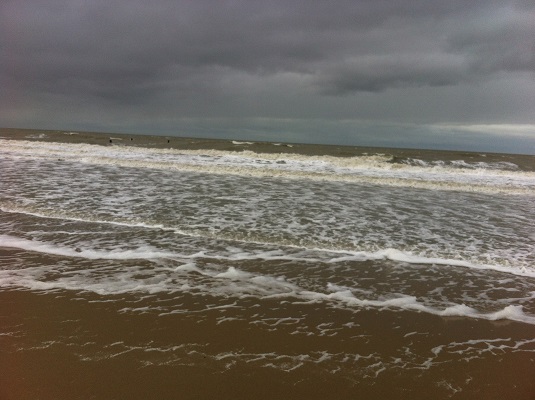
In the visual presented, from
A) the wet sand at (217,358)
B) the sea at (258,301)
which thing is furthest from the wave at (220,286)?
the wet sand at (217,358)

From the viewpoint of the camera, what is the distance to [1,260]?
643 centimetres

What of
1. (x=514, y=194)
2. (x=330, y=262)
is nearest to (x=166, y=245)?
(x=330, y=262)

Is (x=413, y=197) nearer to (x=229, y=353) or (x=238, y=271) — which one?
(x=238, y=271)

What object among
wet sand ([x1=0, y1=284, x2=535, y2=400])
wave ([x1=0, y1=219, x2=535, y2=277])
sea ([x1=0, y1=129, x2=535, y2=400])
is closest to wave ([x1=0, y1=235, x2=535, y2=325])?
sea ([x1=0, y1=129, x2=535, y2=400])

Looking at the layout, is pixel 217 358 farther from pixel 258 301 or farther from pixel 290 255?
pixel 290 255

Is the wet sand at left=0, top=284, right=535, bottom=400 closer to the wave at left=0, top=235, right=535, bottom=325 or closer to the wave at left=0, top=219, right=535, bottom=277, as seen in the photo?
the wave at left=0, top=235, right=535, bottom=325

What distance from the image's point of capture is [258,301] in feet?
16.9

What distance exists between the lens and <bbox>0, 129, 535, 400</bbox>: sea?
11.2ft

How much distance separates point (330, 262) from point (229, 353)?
357 cm

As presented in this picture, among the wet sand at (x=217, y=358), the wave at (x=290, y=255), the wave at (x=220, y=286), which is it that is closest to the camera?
the wet sand at (x=217, y=358)

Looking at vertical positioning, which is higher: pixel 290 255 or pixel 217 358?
pixel 290 255

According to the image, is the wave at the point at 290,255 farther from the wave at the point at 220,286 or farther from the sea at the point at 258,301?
the wave at the point at 220,286

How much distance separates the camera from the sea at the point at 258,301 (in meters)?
3.41

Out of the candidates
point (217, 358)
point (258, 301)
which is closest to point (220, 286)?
point (258, 301)
